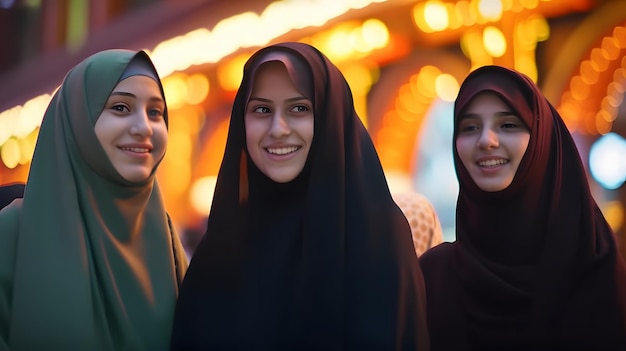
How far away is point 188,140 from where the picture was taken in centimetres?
689

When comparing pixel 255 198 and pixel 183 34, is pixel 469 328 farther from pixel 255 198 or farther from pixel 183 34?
pixel 183 34

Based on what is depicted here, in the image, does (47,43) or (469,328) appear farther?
(47,43)

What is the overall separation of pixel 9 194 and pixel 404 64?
3.63 meters

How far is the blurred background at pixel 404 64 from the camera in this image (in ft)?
14.9

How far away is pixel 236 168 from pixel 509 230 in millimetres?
806

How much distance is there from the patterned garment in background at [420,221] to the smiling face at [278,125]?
0.81 metres

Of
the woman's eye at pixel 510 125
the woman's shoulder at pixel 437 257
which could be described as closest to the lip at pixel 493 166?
the woman's eye at pixel 510 125

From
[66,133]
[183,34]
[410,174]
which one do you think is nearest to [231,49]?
[183,34]

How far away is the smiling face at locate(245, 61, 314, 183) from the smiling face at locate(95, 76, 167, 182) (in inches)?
11.5

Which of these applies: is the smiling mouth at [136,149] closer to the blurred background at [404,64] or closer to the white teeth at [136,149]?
the white teeth at [136,149]

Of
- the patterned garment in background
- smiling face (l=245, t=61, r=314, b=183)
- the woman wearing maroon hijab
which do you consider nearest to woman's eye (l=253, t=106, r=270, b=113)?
smiling face (l=245, t=61, r=314, b=183)

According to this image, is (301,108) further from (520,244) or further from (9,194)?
(9,194)

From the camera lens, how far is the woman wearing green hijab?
1766 mm

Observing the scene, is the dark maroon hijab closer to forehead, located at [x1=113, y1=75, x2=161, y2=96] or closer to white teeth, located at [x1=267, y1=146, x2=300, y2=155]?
white teeth, located at [x1=267, y1=146, x2=300, y2=155]
